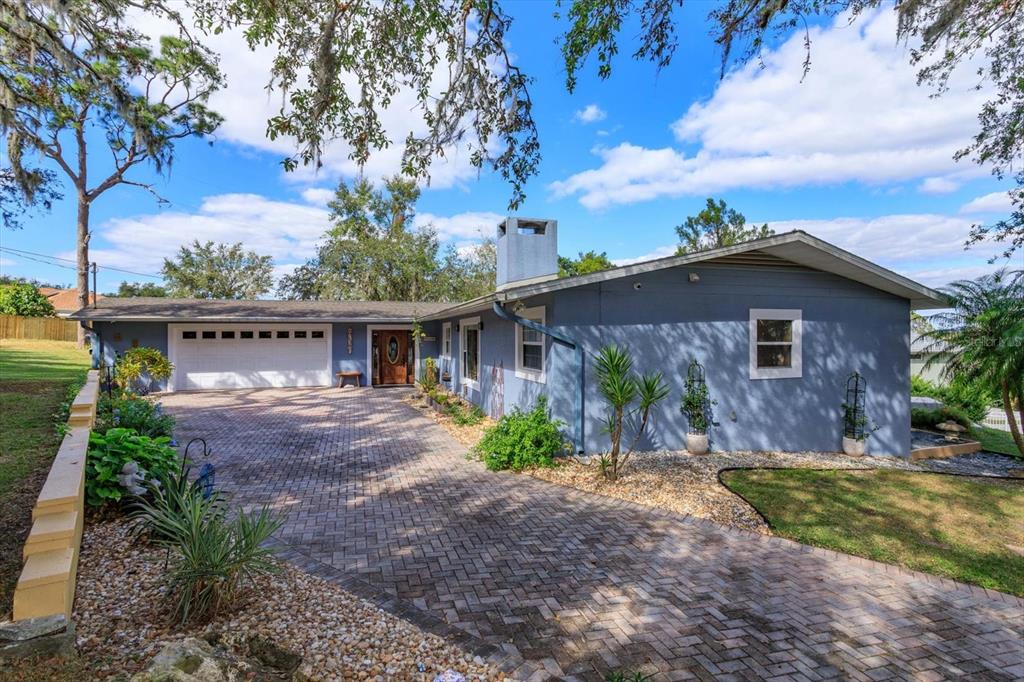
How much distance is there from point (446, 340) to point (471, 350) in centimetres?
331

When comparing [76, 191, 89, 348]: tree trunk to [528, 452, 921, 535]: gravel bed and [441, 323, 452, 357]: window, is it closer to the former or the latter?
[441, 323, 452, 357]: window

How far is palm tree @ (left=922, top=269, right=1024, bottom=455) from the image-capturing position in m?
8.30

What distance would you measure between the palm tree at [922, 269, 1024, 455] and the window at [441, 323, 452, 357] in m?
11.7

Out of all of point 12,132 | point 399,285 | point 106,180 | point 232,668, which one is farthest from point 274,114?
point 399,285

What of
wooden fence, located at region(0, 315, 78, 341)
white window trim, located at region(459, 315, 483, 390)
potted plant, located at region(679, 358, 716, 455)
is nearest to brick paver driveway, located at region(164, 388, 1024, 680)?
potted plant, located at region(679, 358, 716, 455)

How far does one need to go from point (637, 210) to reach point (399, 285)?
15.2 metres

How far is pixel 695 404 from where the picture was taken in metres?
8.07

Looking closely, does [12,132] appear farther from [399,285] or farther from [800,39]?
[399,285]

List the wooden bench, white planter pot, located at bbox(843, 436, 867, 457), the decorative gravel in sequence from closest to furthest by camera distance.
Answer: the decorative gravel, white planter pot, located at bbox(843, 436, 867, 457), the wooden bench

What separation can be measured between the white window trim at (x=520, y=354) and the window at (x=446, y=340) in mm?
6437

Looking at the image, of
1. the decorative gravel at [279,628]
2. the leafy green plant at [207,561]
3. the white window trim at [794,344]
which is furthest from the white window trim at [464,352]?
the leafy green plant at [207,561]

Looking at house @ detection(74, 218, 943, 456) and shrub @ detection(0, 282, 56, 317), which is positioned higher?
shrub @ detection(0, 282, 56, 317)

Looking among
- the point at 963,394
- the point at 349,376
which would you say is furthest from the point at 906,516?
the point at 349,376

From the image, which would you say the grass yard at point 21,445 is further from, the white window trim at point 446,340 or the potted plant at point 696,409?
the white window trim at point 446,340
